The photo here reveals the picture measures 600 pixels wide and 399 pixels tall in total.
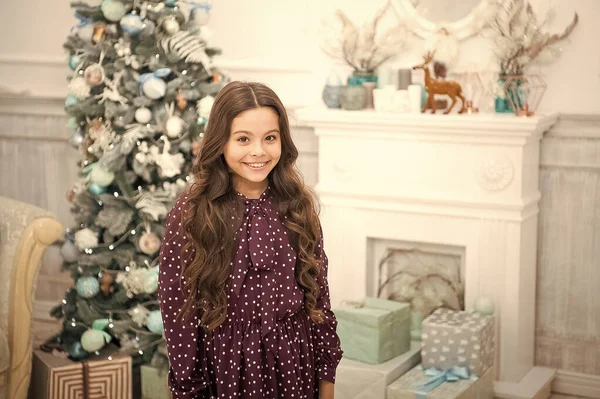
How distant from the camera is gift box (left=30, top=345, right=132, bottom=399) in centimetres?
356

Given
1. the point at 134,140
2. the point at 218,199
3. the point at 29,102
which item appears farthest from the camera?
the point at 29,102

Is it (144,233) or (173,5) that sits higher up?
(173,5)

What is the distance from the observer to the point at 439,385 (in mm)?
3492

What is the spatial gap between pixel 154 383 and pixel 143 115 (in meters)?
1.13

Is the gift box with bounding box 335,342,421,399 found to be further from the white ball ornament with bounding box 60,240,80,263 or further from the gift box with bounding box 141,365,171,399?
the white ball ornament with bounding box 60,240,80,263

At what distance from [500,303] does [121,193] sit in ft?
5.60

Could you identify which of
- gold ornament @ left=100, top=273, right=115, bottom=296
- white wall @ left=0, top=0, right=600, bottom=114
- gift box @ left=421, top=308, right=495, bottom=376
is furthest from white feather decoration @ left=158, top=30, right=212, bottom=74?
gift box @ left=421, top=308, right=495, bottom=376

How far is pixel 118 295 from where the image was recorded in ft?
12.6

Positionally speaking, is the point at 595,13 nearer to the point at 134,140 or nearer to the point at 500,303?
the point at 500,303

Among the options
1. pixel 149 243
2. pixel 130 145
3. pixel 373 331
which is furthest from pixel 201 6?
pixel 373 331

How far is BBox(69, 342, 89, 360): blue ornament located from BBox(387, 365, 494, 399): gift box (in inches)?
51.9

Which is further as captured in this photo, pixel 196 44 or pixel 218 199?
pixel 196 44

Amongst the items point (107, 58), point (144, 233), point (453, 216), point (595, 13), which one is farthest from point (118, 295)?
point (595, 13)

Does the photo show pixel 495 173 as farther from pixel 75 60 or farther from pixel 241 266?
pixel 241 266
